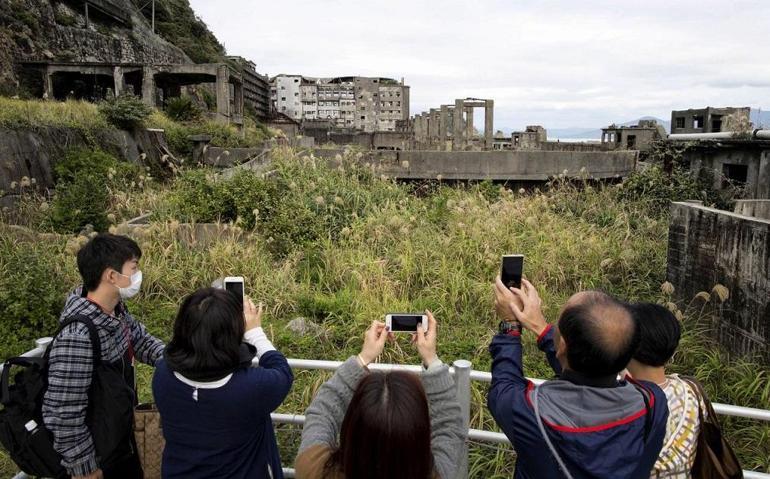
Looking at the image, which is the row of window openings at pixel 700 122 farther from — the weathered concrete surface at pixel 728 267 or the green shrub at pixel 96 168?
the green shrub at pixel 96 168

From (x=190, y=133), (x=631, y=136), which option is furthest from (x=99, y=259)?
(x=631, y=136)

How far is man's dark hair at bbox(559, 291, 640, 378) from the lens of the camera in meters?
1.61

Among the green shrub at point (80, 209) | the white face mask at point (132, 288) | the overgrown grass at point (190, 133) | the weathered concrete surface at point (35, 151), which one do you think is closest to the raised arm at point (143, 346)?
the white face mask at point (132, 288)

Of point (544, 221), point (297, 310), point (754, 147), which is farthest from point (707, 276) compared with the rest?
point (754, 147)

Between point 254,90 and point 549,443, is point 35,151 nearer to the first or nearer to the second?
point 549,443

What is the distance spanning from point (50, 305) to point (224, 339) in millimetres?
4503

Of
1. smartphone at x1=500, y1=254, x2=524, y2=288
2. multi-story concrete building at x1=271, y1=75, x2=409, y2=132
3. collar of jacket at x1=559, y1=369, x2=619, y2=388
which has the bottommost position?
collar of jacket at x1=559, y1=369, x2=619, y2=388

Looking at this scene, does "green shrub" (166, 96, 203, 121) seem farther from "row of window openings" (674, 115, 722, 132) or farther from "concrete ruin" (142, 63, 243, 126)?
"row of window openings" (674, 115, 722, 132)

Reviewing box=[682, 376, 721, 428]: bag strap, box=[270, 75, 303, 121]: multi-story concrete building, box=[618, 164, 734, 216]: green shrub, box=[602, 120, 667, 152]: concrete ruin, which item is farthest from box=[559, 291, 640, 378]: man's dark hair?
box=[270, 75, 303, 121]: multi-story concrete building

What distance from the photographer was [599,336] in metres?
1.60

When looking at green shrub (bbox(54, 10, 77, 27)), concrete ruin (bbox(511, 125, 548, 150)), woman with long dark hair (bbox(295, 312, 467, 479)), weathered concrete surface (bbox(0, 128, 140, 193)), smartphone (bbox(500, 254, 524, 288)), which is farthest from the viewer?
concrete ruin (bbox(511, 125, 548, 150))

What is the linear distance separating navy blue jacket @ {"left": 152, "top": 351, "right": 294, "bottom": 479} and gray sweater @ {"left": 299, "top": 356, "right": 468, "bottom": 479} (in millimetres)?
201

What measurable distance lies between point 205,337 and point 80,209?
258 inches

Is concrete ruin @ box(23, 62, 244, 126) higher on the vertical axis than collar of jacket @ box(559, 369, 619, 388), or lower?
higher
